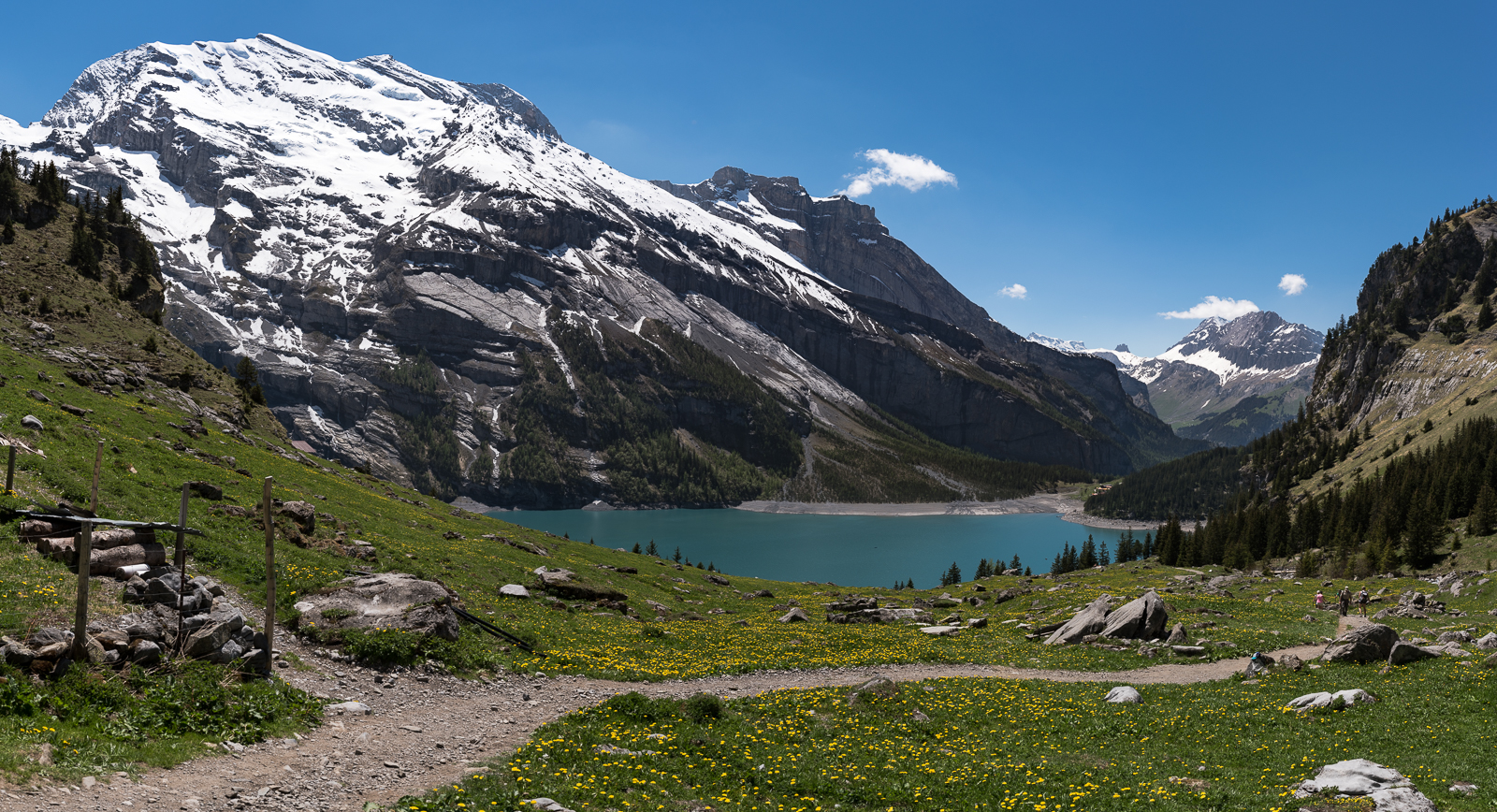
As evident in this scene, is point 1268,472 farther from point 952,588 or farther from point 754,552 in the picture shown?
point 952,588

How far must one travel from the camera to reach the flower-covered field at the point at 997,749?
13734 mm

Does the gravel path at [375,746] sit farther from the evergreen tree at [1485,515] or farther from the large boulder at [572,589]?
the evergreen tree at [1485,515]

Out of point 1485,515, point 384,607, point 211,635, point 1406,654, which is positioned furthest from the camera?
point 1485,515

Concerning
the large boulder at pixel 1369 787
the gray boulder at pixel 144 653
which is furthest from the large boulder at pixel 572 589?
the large boulder at pixel 1369 787

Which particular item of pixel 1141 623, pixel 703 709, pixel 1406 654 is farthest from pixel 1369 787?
pixel 1141 623

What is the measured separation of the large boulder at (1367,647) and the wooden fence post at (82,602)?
117ft

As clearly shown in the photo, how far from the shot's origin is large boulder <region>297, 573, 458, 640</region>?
22.2 m

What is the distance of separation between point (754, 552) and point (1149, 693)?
16051 cm

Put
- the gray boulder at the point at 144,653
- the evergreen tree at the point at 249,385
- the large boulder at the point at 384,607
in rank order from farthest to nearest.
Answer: the evergreen tree at the point at 249,385 → the large boulder at the point at 384,607 → the gray boulder at the point at 144,653

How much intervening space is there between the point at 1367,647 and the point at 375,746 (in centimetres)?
3157

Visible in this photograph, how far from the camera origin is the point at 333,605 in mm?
23047

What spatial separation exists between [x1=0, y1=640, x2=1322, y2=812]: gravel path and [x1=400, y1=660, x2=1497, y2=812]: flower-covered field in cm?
150

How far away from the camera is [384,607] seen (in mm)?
23422

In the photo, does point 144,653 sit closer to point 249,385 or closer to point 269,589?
point 269,589
